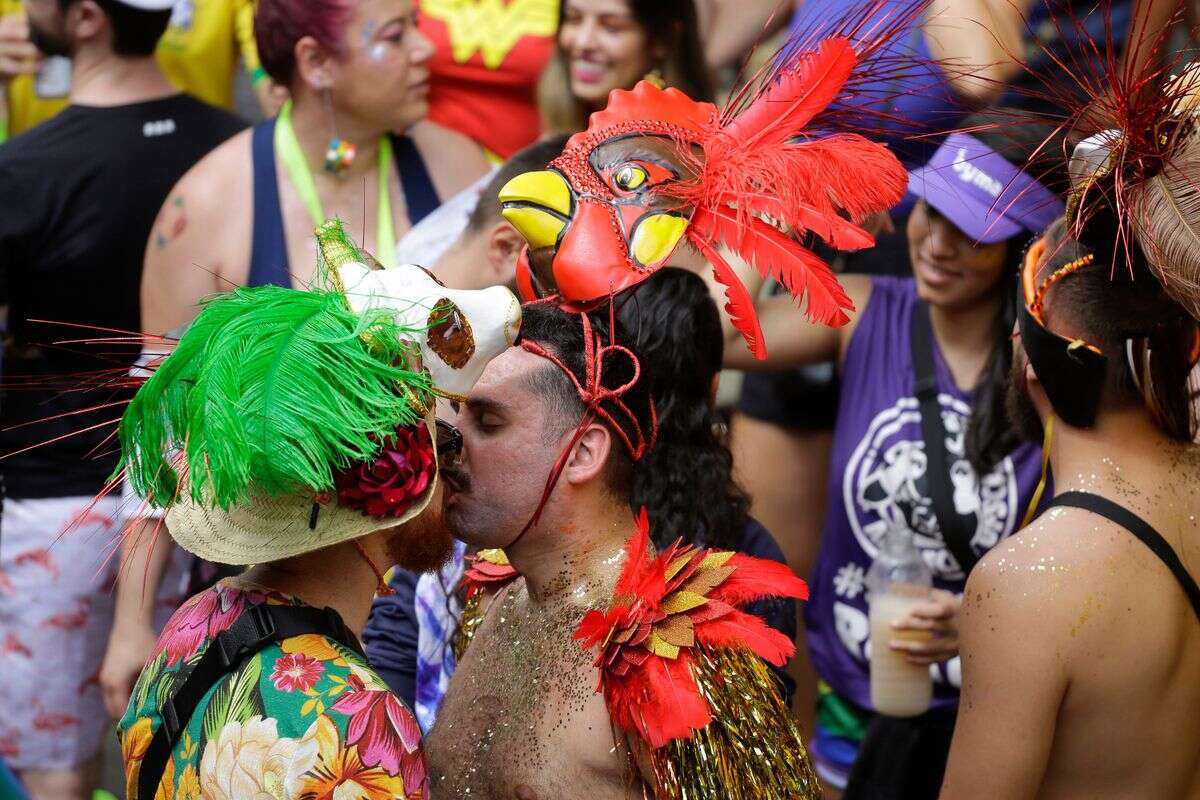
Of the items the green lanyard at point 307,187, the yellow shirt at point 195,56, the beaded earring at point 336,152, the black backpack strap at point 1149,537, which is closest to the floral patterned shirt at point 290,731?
the black backpack strap at point 1149,537

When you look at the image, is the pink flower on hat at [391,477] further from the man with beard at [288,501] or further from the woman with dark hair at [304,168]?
the woman with dark hair at [304,168]

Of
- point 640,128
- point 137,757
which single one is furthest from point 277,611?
point 640,128

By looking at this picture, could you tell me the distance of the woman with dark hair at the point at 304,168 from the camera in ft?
13.4

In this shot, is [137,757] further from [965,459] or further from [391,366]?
[965,459]

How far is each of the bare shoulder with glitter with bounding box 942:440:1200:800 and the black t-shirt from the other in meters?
2.69

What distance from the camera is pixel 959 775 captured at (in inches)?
101

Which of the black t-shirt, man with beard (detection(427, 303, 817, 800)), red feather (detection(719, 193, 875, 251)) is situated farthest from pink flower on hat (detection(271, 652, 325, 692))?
the black t-shirt

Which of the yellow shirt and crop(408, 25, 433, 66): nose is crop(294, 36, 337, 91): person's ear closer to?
crop(408, 25, 433, 66): nose

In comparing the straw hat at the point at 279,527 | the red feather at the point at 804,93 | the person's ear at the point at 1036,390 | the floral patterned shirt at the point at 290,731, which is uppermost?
the red feather at the point at 804,93

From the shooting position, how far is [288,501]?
221 centimetres

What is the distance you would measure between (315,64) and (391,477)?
2.30 metres

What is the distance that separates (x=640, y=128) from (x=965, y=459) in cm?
150

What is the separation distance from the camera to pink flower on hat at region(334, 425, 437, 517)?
2.17 m

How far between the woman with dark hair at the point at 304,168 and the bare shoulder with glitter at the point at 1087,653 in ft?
7.20
